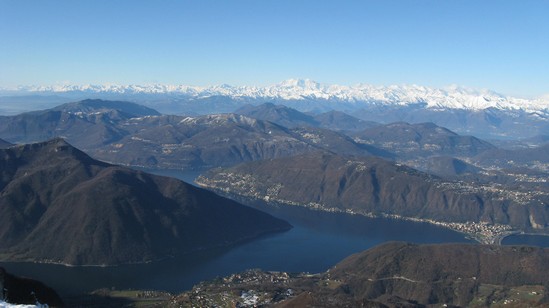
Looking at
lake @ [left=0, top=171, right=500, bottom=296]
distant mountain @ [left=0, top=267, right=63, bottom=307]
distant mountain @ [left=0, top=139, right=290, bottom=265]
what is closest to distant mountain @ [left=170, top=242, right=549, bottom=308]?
lake @ [left=0, top=171, right=500, bottom=296]

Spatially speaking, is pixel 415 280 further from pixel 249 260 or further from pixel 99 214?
pixel 99 214

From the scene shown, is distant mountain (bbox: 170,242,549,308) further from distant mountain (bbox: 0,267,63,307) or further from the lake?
distant mountain (bbox: 0,267,63,307)

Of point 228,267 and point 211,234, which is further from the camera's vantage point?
point 211,234

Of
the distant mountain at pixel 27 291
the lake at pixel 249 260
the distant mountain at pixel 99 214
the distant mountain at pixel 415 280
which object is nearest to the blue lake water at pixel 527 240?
the lake at pixel 249 260

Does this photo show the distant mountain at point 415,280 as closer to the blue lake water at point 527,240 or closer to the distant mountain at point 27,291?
the distant mountain at point 27,291

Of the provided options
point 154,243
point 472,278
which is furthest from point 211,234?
point 472,278

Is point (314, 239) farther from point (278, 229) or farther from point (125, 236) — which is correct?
point (125, 236)
